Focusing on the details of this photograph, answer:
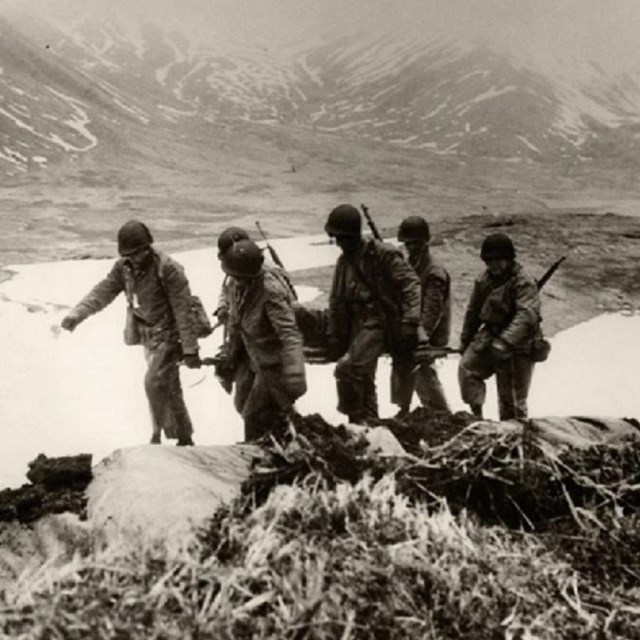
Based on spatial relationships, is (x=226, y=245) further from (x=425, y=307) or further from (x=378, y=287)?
(x=425, y=307)

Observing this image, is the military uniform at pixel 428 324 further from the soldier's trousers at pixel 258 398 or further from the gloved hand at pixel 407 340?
the soldier's trousers at pixel 258 398

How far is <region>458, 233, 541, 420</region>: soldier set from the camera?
20.4ft

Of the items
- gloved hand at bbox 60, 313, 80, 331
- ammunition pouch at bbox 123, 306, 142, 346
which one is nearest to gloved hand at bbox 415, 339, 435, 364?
ammunition pouch at bbox 123, 306, 142, 346

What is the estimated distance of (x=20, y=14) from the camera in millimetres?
73750

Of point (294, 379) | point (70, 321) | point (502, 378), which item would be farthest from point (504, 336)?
point (70, 321)

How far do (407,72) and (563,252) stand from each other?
189 ft

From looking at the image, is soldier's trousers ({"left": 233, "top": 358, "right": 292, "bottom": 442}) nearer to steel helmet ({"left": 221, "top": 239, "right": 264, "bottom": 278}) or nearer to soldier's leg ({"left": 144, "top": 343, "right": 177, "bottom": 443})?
soldier's leg ({"left": 144, "top": 343, "right": 177, "bottom": 443})

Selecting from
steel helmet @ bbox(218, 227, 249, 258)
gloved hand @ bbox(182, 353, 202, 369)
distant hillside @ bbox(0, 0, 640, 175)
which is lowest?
gloved hand @ bbox(182, 353, 202, 369)

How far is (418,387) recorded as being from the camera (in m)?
7.03

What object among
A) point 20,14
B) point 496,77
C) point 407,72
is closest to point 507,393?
point 496,77

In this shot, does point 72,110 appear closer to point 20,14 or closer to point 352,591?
point 20,14

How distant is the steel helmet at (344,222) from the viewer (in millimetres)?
6008

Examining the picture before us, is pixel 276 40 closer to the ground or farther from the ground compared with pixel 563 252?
farther from the ground

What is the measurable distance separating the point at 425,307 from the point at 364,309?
2.40 ft
